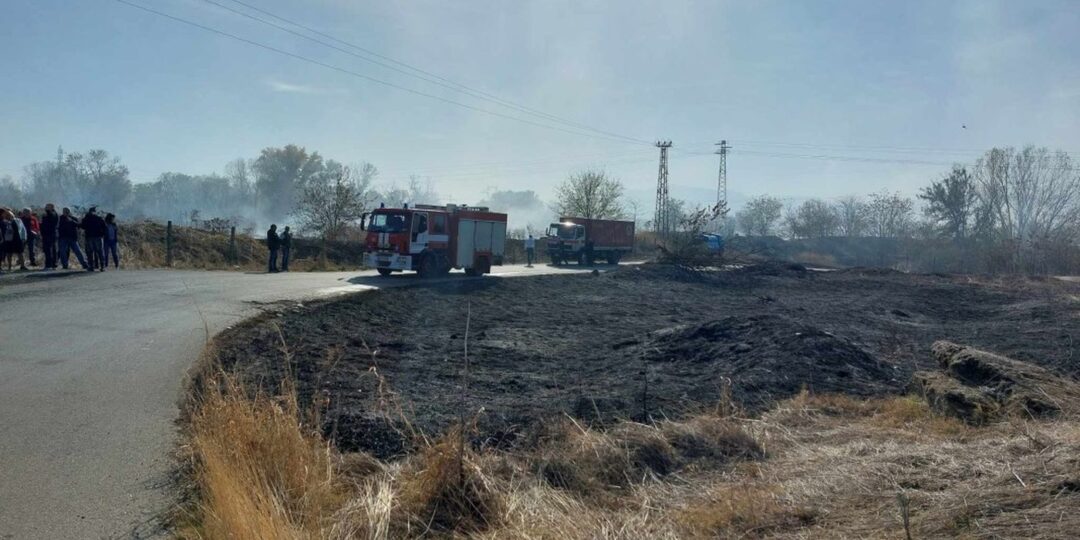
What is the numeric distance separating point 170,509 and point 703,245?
3753 centimetres

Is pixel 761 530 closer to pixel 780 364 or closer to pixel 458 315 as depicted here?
pixel 780 364

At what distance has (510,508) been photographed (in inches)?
202

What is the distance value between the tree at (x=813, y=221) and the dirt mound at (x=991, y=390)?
3349 inches

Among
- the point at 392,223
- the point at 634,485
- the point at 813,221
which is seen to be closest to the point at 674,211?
the point at 813,221

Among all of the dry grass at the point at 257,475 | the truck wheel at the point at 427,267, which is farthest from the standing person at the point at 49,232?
the dry grass at the point at 257,475

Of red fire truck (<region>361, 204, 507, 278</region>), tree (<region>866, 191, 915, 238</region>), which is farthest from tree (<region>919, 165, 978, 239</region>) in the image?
red fire truck (<region>361, 204, 507, 278</region>)

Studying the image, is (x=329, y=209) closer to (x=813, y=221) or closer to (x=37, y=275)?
(x=37, y=275)

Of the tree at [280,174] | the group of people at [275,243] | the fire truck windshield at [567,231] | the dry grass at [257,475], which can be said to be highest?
the tree at [280,174]

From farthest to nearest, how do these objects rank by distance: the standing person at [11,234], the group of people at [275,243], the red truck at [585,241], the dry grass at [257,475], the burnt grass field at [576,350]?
the red truck at [585,241] → the group of people at [275,243] → the standing person at [11,234] → the burnt grass field at [576,350] → the dry grass at [257,475]

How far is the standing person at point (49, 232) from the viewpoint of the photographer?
21250 millimetres

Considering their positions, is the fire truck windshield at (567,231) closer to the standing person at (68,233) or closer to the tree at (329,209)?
the tree at (329,209)

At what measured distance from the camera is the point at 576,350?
14797 mm

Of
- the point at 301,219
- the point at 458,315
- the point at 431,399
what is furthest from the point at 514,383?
the point at 301,219

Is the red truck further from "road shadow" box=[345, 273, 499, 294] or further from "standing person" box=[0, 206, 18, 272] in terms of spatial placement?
"standing person" box=[0, 206, 18, 272]
